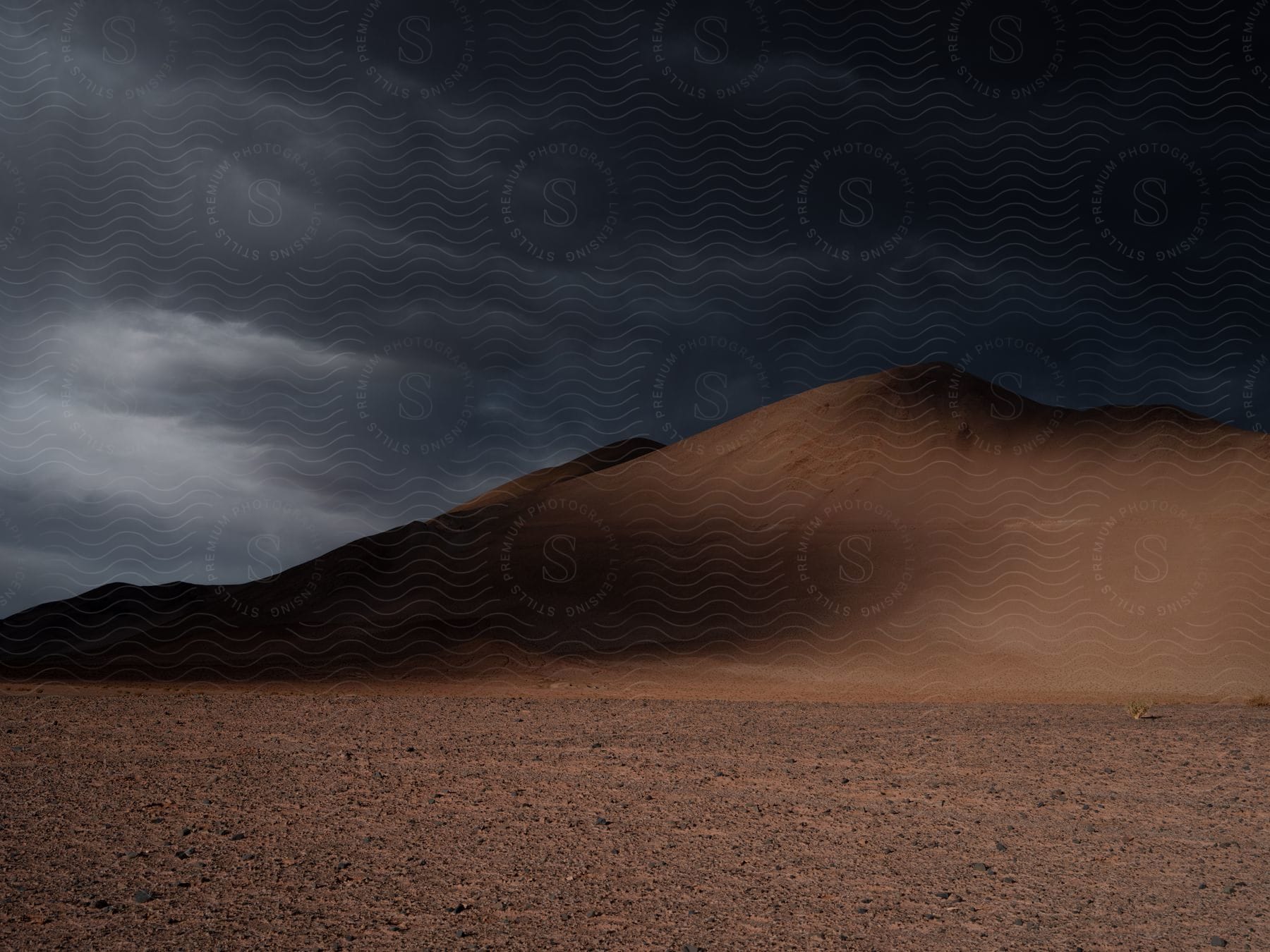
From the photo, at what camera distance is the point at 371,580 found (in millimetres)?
37312

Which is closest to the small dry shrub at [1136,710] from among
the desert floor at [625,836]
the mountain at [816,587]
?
the desert floor at [625,836]

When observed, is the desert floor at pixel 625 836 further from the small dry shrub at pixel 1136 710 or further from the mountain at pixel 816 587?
the mountain at pixel 816 587

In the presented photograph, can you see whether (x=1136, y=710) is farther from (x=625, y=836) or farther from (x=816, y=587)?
(x=816, y=587)

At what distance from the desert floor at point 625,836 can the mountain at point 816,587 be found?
9.40 meters

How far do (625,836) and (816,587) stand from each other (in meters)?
26.1

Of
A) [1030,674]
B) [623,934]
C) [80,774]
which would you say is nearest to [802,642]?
[1030,674]

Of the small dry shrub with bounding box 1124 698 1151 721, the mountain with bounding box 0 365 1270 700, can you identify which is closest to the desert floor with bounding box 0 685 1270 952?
the small dry shrub with bounding box 1124 698 1151 721

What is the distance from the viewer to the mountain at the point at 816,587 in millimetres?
24750

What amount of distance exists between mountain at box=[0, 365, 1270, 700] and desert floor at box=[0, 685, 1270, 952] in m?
9.40

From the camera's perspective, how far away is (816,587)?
106ft

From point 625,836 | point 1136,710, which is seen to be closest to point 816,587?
point 1136,710

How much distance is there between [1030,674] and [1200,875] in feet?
59.8

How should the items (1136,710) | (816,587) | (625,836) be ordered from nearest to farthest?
(625,836) → (1136,710) → (816,587)

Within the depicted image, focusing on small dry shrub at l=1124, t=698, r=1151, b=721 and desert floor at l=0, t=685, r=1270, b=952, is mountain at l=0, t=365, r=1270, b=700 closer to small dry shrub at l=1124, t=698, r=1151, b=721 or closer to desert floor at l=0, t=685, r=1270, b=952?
small dry shrub at l=1124, t=698, r=1151, b=721
